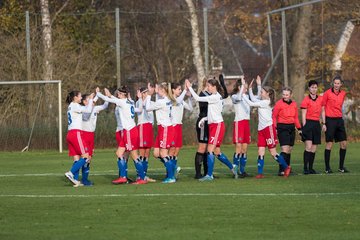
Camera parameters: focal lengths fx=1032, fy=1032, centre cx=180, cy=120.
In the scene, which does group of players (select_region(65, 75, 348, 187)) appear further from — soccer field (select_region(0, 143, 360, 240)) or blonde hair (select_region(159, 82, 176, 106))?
soccer field (select_region(0, 143, 360, 240))

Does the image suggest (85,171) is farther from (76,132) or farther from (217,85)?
(217,85)

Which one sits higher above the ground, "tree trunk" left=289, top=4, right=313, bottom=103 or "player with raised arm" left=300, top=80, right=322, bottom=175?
"tree trunk" left=289, top=4, right=313, bottom=103

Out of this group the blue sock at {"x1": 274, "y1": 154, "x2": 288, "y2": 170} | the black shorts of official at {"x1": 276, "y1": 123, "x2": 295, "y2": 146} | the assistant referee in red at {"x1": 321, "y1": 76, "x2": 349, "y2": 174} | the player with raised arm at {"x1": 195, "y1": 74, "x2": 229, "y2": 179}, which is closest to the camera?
the blue sock at {"x1": 274, "y1": 154, "x2": 288, "y2": 170}

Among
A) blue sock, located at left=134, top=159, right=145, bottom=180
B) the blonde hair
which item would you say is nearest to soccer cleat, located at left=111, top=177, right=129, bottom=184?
blue sock, located at left=134, top=159, right=145, bottom=180

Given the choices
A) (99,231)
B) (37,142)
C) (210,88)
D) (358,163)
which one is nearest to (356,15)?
(37,142)

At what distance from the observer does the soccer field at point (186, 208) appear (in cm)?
1267

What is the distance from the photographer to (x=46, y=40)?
3619 cm

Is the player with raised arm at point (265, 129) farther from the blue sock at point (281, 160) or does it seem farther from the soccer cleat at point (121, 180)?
the soccer cleat at point (121, 180)

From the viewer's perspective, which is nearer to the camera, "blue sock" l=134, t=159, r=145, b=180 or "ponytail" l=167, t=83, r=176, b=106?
"blue sock" l=134, t=159, r=145, b=180

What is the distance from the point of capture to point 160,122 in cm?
2003

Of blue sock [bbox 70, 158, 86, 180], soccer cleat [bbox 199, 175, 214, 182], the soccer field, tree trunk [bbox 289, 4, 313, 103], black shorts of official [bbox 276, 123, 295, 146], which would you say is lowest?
the soccer field

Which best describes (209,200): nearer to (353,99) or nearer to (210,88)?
(210,88)

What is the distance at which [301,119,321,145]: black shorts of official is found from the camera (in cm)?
2130

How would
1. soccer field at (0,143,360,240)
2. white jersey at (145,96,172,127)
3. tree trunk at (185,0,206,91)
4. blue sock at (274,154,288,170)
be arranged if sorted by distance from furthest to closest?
1. tree trunk at (185,0,206,91)
2. blue sock at (274,154,288,170)
3. white jersey at (145,96,172,127)
4. soccer field at (0,143,360,240)
